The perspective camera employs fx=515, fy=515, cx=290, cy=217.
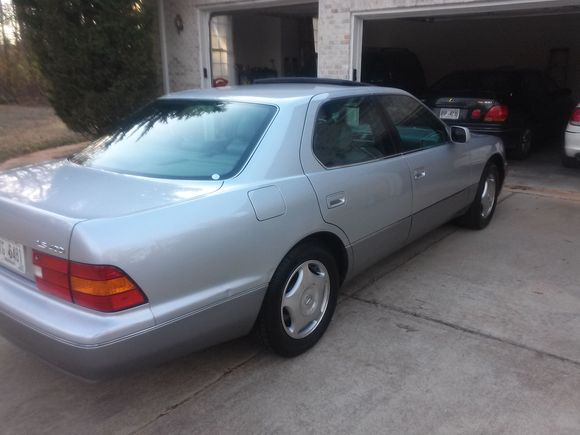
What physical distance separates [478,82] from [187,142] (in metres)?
6.93

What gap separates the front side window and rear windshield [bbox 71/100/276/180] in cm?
126

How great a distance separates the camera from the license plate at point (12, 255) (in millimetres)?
2410

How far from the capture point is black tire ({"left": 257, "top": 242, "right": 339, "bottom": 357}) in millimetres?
2781

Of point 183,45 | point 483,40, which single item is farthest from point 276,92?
point 483,40

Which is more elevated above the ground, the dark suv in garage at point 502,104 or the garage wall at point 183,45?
the garage wall at point 183,45

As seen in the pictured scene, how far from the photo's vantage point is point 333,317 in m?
3.48

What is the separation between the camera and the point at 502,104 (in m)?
7.83

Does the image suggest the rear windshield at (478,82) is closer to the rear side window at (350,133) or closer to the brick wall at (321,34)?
the brick wall at (321,34)

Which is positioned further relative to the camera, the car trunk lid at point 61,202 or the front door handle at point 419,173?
the front door handle at point 419,173

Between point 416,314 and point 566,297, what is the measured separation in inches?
46.2

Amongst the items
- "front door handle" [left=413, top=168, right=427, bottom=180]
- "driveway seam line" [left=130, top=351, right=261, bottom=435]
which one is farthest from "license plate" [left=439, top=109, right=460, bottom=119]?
"driveway seam line" [left=130, top=351, right=261, bottom=435]

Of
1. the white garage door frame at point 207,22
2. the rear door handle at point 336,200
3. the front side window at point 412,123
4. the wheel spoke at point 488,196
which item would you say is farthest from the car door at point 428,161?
the white garage door frame at point 207,22

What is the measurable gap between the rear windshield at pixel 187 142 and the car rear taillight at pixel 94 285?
762 mm

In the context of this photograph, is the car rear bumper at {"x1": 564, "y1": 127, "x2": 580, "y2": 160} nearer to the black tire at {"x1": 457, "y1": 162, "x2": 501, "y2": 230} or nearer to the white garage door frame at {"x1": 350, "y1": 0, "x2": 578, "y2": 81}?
the white garage door frame at {"x1": 350, "y1": 0, "x2": 578, "y2": 81}
